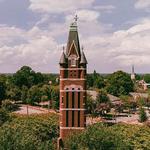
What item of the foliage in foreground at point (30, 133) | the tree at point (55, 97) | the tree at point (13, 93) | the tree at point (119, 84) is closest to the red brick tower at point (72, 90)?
the foliage in foreground at point (30, 133)

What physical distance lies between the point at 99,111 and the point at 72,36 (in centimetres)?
4462

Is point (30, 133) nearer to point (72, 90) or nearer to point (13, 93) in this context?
point (72, 90)

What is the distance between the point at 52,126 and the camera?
61.2 meters

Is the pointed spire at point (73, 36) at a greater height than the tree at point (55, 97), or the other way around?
the pointed spire at point (73, 36)

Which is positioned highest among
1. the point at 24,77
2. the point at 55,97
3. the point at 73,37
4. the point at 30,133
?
the point at 73,37

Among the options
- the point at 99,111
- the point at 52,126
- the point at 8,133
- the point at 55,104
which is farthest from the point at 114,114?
the point at 8,133

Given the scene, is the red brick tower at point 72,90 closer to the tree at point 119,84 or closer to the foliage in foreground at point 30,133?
the foliage in foreground at point 30,133

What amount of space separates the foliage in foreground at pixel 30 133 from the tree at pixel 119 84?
5764 centimetres

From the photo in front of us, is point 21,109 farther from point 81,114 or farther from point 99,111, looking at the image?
point 81,114

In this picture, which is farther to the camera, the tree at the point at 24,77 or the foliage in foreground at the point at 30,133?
the tree at the point at 24,77

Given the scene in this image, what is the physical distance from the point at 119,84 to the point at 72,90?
254 ft

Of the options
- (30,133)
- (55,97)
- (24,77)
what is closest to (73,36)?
(30,133)

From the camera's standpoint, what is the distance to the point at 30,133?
52219 millimetres

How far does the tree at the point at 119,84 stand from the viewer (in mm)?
126500
